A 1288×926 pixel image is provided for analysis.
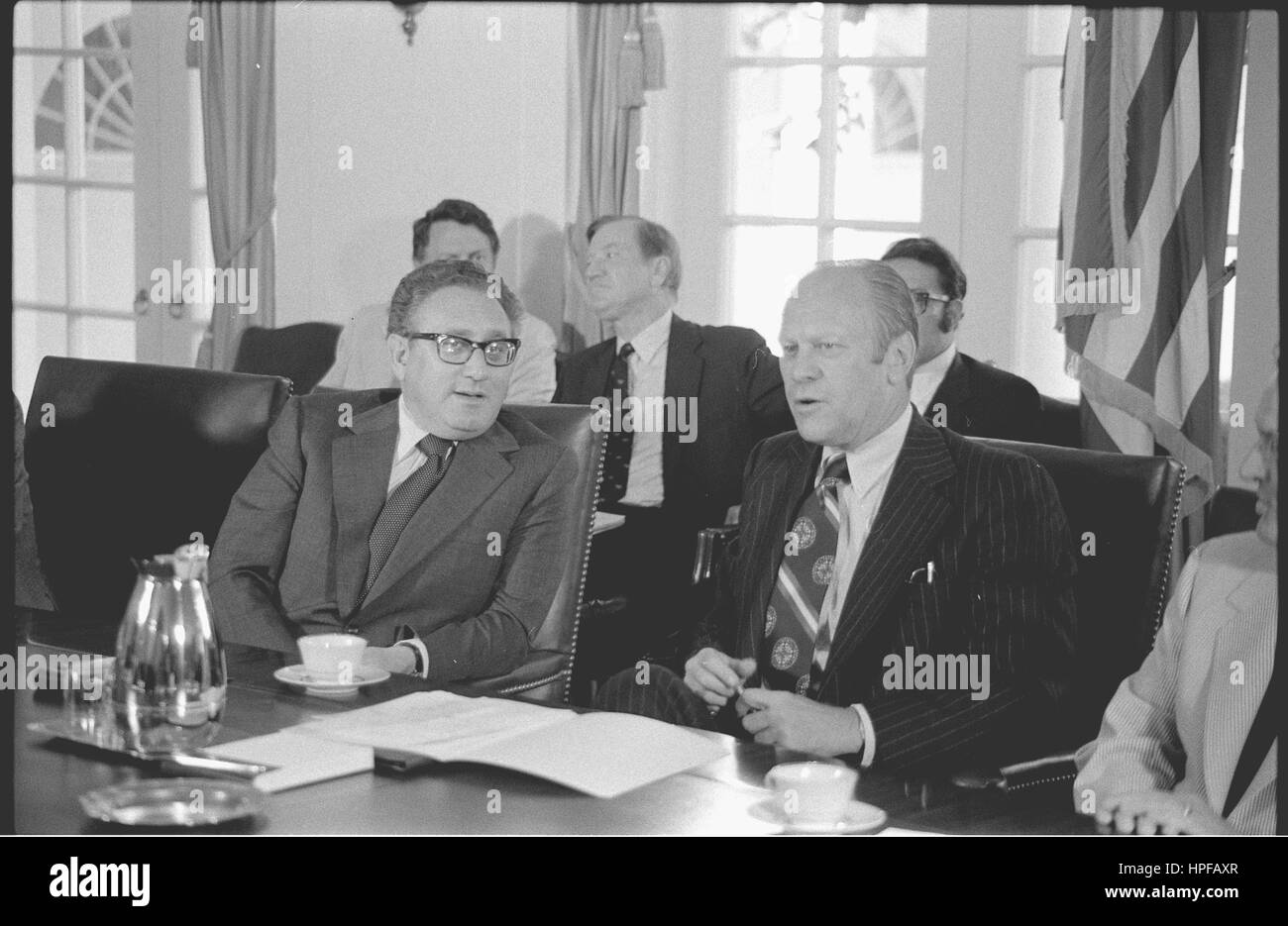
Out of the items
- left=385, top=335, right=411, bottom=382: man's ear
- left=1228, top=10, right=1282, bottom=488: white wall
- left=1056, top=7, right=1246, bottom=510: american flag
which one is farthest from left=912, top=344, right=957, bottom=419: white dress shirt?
left=385, top=335, right=411, bottom=382: man's ear

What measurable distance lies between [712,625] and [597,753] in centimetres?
83

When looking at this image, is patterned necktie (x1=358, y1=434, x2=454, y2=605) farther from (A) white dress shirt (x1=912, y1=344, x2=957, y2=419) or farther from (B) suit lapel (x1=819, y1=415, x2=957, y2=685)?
(A) white dress shirt (x1=912, y1=344, x2=957, y2=419)

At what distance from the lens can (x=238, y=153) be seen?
6.02 m

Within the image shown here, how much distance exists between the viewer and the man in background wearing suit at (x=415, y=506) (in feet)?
8.28

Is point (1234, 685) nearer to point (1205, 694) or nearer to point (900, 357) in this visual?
point (1205, 694)

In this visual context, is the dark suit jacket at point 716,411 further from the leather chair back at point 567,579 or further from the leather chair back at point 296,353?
the leather chair back at point 567,579

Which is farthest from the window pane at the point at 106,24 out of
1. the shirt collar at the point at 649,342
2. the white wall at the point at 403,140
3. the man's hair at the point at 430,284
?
the man's hair at the point at 430,284

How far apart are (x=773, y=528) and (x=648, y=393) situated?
6.80 feet

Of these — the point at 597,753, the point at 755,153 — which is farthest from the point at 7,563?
the point at 755,153

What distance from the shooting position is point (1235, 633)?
166cm

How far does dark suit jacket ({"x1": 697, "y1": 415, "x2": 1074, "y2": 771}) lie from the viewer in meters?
2.06

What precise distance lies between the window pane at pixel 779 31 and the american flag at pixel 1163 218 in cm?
144
